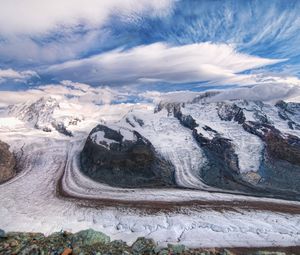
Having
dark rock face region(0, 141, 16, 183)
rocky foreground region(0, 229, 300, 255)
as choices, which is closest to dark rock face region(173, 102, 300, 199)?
rocky foreground region(0, 229, 300, 255)

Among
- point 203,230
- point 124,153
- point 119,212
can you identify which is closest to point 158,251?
point 203,230

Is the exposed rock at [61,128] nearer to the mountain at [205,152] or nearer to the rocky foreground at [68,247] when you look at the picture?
the mountain at [205,152]

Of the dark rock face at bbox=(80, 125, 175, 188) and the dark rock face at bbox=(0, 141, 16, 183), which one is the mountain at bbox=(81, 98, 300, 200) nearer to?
the dark rock face at bbox=(80, 125, 175, 188)

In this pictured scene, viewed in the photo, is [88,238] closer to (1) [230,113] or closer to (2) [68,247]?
(2) [68,247]

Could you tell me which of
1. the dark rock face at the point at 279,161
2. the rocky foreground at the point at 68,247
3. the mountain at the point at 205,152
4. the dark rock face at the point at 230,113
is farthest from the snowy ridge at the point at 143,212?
the rocky foreground at the point at 68,247

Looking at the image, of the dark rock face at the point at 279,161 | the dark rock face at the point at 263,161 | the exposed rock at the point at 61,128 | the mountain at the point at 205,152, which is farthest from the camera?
the exposed rock at the point at 61,128

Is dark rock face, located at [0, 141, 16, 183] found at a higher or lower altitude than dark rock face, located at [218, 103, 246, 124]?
lower

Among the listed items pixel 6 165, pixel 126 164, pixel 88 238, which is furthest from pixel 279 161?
pixel 6 165
